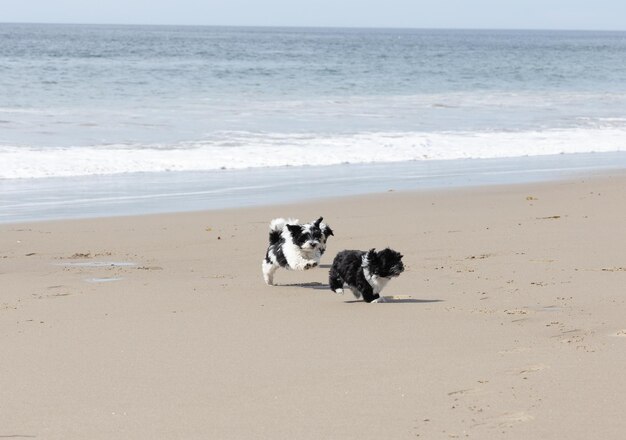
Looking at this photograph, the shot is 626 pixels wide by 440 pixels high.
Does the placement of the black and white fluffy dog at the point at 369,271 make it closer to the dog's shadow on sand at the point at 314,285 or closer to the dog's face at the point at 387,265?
the dog's face at the point at 387,265

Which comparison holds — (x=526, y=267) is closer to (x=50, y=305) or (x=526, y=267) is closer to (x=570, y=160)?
(x=50, y=305)

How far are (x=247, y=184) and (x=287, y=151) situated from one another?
4.34m

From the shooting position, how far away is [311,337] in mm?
6410

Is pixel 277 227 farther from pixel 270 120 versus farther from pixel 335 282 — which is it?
pixel 270 120

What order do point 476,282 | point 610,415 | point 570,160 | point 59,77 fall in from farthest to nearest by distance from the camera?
point 59,77 → point 570,160 → point 476,282 → point 610,415

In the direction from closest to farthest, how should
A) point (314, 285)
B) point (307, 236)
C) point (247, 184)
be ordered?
point (307, 236)
point (314, 285)
point (247, 184)

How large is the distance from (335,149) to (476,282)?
41.4 feet

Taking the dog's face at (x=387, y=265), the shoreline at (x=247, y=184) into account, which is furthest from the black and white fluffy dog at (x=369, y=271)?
the shoreline at (x=247, y=184)

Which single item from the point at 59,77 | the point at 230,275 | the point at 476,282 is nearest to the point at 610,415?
the point at 476,282

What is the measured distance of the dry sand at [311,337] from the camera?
187 inches

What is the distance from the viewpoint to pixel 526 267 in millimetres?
8820

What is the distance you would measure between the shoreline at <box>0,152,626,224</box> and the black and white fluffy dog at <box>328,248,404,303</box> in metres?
5.32

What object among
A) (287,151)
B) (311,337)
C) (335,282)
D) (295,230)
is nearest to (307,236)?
(295,230)

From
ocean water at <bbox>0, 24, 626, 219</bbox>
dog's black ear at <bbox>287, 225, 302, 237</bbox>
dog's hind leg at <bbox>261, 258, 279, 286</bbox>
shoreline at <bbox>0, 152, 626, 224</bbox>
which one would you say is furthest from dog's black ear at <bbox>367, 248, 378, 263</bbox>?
ocean water at <bbox>0, 24, 626, 219</bbox>
